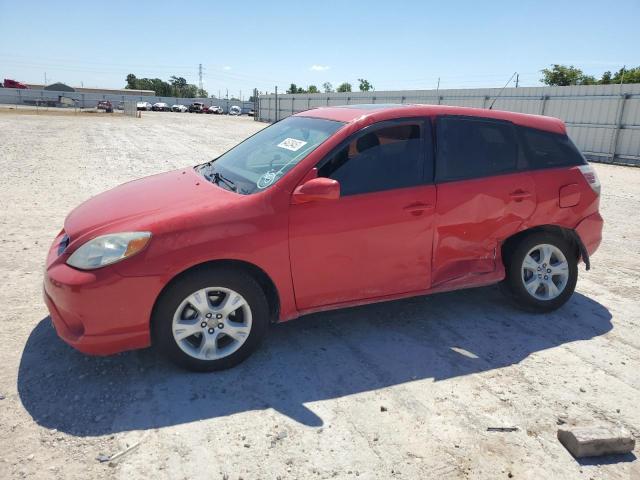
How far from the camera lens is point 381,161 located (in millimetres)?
3781

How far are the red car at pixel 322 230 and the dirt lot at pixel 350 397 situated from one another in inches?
12.6

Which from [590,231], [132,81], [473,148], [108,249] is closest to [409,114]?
[473,148]

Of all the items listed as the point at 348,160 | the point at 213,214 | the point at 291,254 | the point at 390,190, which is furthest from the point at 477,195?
the point at 213,214

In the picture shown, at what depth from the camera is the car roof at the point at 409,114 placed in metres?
3.86

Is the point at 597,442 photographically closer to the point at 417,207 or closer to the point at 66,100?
the point at 417,207

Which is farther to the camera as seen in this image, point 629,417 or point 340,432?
point 629,417

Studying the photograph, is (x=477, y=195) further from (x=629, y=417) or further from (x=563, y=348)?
(x=629, y=417)

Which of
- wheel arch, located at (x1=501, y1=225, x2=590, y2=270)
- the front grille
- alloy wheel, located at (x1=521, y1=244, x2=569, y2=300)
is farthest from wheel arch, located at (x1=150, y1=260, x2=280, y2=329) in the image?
alloy wheel, located at (x1=521, y1=244, x2=569, y2=300)

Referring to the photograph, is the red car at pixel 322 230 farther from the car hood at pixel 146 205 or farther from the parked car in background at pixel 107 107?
the parked car in background at pixel 107 107

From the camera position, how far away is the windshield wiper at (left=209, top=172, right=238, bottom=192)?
3715 millimetres

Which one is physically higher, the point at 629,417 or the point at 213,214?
the point at 213,214

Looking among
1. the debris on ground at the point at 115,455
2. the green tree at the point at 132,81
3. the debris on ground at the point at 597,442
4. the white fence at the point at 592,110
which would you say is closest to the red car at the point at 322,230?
the debris on ground at the point at 115,455

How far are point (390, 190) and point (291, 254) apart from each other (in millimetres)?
912

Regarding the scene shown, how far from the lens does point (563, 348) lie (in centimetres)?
387
